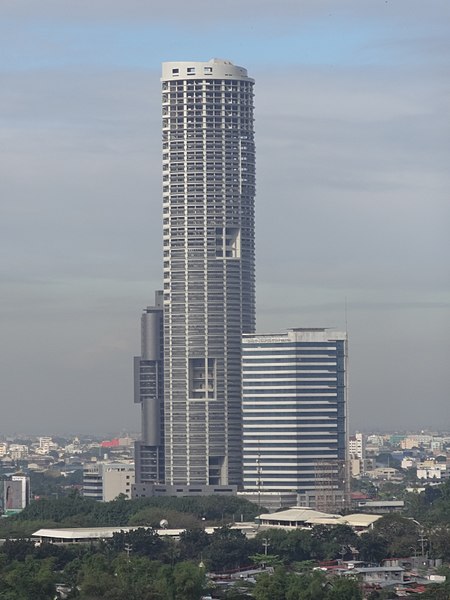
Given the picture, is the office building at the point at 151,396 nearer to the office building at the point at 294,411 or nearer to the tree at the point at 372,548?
the office building at the point at 294,411

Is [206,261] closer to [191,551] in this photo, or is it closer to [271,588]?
[191,551]

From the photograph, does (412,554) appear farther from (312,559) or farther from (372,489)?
(372,489)

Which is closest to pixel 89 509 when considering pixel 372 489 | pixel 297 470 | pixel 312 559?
pixel 297 470

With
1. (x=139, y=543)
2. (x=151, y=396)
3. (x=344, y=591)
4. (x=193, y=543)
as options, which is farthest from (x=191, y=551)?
(x=151, y=396)

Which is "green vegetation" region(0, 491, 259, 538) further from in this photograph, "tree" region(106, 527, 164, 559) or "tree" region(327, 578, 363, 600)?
"tree" region(327, 578, 363, 600)

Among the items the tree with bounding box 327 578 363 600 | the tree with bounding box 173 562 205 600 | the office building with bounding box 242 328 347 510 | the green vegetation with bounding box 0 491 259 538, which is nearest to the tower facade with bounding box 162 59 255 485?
the office building with bounding box 242 328 347 510
